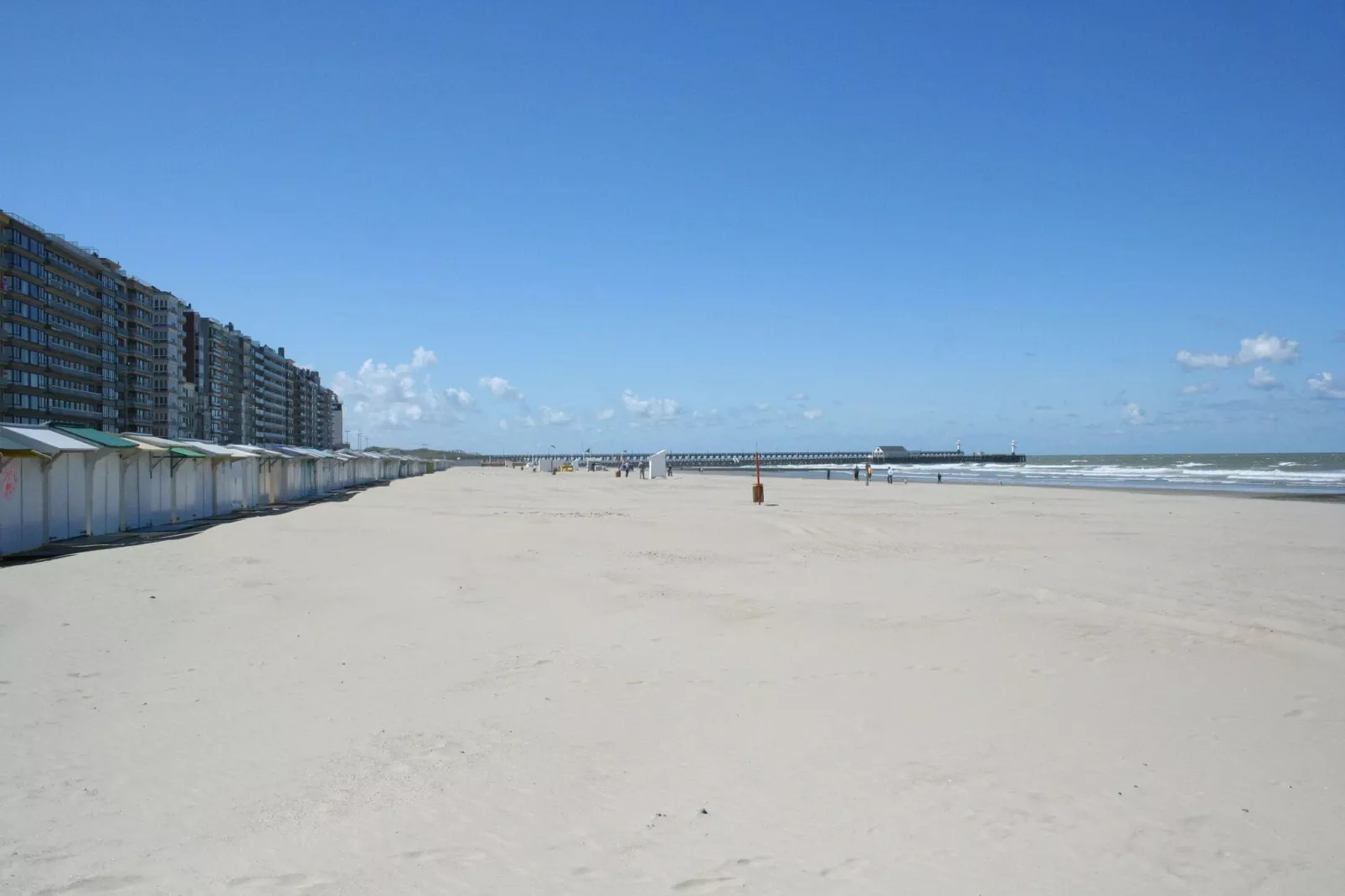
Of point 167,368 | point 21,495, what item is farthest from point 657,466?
point 167,368

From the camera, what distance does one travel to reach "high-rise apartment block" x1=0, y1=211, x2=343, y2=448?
6456cm

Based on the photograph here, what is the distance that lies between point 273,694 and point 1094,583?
35.6 feet

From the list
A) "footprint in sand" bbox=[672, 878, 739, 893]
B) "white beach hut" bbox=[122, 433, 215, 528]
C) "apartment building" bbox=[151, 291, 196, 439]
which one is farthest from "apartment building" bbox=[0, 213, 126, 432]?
"footprint in sand" bbox=[672, 878, 739, 893]

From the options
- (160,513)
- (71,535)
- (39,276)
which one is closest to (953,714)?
(71,535)

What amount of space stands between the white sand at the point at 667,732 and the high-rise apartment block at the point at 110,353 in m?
66.2

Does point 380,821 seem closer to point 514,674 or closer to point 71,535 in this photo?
point 514,674

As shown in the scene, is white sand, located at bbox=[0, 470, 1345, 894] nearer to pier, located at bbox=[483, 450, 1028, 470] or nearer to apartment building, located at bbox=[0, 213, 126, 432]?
apartment building, located at bbox=[0, 213, 126, 432]

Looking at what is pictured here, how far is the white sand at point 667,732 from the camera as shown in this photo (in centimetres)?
390

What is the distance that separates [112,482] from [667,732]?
58.9 ft

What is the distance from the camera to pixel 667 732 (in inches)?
226

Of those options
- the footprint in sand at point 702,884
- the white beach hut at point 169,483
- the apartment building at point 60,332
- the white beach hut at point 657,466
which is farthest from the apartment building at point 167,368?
the footprint in sand at point 702,884

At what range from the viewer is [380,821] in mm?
4258

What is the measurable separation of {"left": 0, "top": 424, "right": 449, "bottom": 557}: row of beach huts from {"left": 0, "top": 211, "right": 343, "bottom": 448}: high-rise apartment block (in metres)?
46.0

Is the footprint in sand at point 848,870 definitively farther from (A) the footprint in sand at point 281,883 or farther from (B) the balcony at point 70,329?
(B) the balcony at point 70,329
